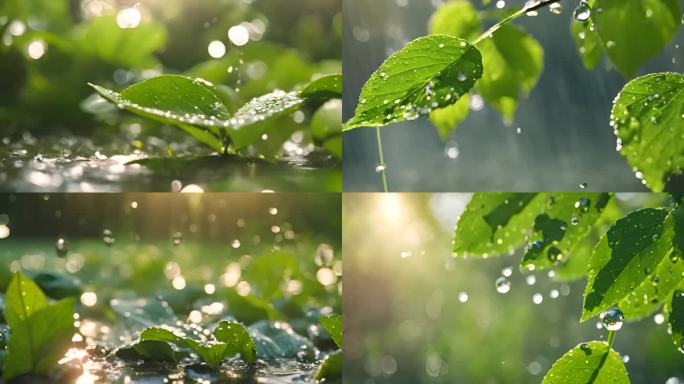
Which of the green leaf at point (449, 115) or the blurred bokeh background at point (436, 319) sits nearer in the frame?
the green leaf at point (449, 115)

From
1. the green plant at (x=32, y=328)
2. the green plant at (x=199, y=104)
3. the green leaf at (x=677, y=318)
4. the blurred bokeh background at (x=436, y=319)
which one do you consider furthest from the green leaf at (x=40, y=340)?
the blurred bokeh background at (x=436, y=319)

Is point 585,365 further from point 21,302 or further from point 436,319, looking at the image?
point 436,319

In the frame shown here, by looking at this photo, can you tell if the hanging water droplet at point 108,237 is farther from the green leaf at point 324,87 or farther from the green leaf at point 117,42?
the green leaf at point 324,87

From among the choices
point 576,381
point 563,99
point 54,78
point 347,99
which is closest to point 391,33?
point 347,99

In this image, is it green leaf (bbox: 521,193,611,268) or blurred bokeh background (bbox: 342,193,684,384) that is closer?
green leaf (bbox: 521,193,611,268)

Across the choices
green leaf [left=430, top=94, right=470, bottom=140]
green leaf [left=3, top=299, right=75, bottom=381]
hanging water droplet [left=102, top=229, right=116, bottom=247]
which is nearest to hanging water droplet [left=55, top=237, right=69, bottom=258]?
hanging water droplet [left=102, top=229, right=116, bottom=247]

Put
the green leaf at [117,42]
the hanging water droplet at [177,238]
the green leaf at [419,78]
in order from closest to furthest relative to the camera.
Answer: the green leaf at [419,78]
the green leaf at [117,42]
the hanging water droplet at [177,238]

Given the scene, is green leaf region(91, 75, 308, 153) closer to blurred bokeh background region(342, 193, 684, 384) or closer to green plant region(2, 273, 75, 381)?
green plant region(2, 273, 75, 381)

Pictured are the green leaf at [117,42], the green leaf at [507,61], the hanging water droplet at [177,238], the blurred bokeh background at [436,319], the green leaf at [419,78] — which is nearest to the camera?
the green leaf at [419,78]
